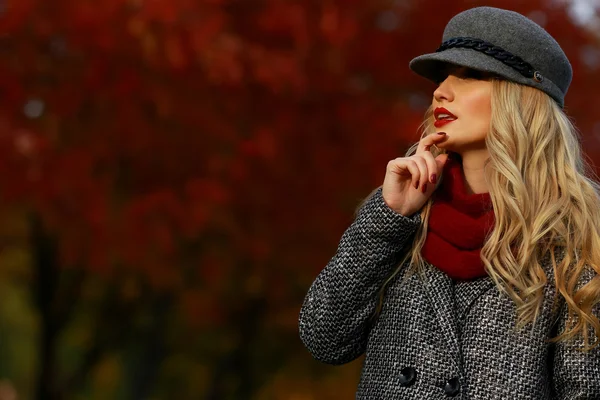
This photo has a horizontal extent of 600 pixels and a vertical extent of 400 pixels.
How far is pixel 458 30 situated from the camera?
2844 mm

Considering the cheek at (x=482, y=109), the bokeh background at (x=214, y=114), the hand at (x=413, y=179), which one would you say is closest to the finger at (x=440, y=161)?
the hand at (x=413, y=179)

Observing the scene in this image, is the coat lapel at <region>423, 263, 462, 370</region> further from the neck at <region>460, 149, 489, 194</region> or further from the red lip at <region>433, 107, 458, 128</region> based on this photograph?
the red lip at <region>433, 107, 458, 128</region>

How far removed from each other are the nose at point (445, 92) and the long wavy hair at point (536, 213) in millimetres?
118

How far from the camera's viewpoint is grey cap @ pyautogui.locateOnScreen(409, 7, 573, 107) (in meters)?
2.72

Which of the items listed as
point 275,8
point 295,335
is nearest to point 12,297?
point 295,335

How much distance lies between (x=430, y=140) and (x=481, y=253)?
1.12 feet

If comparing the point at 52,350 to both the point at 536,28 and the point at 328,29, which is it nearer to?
the point at 328,29

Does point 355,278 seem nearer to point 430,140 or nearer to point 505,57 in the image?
point 430,140

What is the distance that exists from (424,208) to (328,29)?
13.4ft

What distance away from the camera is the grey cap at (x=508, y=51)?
2721mm

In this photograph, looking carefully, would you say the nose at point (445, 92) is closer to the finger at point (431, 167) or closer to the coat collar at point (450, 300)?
the finger at point (431, 167)

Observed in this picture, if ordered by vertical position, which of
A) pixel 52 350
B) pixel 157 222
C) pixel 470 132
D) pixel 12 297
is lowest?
pixel 12 297

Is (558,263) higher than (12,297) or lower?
higher

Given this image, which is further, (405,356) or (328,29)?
(328,29)
